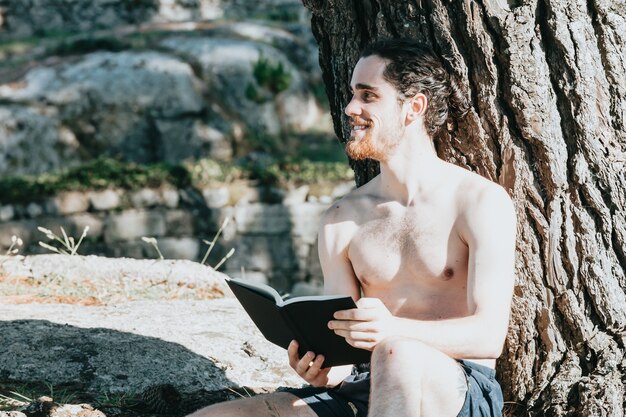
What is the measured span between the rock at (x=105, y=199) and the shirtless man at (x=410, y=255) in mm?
7207

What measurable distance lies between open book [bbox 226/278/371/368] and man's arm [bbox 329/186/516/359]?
0.05 meters

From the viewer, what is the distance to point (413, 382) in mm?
2906

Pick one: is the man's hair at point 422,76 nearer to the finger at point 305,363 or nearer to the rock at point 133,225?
the finger at point 305,363

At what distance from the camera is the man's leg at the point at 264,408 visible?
331cm

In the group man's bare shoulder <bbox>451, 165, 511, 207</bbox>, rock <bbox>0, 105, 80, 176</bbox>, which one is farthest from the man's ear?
rock <bbox>0, 105, 80, 176</bbox>

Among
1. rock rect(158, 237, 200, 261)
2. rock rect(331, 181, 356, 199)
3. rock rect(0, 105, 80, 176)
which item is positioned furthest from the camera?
rock rect(0, 105, 80, 176)

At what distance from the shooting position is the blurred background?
10531 mm

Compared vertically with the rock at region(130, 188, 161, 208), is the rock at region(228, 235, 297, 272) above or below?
below

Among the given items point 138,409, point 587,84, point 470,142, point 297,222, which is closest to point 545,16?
point 587,84

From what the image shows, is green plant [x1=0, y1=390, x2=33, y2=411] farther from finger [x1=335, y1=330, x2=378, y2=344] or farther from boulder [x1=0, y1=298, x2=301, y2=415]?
finger [x1=335, y1=330, x2=378, y2=344]

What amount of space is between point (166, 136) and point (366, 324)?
9.68 metres

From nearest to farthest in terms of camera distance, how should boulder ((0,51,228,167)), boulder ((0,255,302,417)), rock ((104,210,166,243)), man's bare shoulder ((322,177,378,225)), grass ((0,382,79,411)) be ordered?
man's bare shoulder ((322,177,378,225)), grass ((0,382,79,411)), boulder ((0,255,302,417)), rock ((104,210,166,243)), boulder ((0,51,228,167))

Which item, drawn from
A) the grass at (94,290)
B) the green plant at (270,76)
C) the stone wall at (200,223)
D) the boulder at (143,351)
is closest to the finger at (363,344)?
the boulder at (143,351)

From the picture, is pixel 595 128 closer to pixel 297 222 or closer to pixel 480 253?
pixel 480 253
